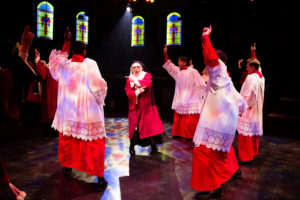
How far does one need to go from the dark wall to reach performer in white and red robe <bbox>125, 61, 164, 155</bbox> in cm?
497

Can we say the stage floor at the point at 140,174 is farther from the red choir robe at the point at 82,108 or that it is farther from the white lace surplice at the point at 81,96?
the white lace surplice at the point at 81,96

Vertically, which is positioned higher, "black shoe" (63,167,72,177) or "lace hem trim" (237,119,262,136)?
"lace hem trim" (237,119,262,136)

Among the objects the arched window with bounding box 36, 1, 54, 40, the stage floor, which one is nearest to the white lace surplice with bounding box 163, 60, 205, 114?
the stage floor

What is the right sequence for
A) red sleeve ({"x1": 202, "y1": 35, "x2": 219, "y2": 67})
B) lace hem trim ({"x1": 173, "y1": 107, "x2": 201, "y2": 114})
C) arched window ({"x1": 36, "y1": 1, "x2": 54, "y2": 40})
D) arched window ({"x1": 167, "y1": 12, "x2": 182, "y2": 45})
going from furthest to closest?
1. arched window ({"x1": 167, "y1": 12, "x2": 182, "y2": 45})
2. arched window ({"x1": 36, "y1": 1, "x2": 54, "y2": 40})
3. lace hem trim ({"x1": 173, "y1": 107, "x2": 201, "y2": 114})
4. red sleeve ({"x1": 202, "y1": 35, "x2": 219, "y2": 67})

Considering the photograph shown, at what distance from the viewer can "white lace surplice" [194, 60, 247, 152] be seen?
2.97m

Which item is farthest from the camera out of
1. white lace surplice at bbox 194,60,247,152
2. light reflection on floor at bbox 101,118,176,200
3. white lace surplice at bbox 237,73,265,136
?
white lace surplice at bbox 237,73,265,136

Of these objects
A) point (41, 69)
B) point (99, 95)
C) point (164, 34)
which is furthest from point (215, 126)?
point (164, 34)

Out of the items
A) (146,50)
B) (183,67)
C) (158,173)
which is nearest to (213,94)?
(158,173)

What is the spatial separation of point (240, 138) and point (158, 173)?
1.63 meters

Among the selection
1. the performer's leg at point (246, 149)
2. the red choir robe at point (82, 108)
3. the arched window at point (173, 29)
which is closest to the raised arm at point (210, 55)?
the red choir robe at point (82, 108)

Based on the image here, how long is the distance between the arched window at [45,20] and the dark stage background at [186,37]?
287mm

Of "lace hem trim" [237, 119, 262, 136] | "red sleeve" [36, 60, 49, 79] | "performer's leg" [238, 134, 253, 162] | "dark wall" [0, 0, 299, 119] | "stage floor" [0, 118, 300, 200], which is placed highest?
"dark wall" [0, 0, 299, 119]

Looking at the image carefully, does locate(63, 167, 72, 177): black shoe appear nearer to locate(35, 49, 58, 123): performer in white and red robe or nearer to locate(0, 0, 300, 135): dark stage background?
locate(35, 49, 58, 123): performer in white and red robe

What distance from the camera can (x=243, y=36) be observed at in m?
10.1
